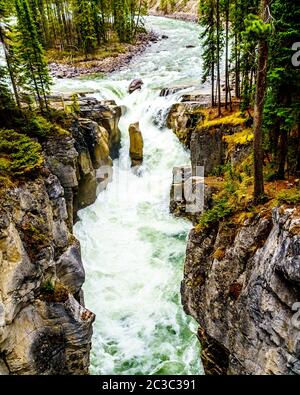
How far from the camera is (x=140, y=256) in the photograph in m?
24.0

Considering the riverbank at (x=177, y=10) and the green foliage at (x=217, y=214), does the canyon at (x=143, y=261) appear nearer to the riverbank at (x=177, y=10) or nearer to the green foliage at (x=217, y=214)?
the green foliage at (x=217, y=214)

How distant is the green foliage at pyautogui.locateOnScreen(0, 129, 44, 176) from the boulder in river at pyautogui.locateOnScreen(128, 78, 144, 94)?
23.2 meters

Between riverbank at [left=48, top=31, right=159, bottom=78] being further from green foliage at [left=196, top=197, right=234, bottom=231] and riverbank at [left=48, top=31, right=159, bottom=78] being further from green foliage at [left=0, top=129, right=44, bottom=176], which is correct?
green foliage at [left=196, top=197, right=234, bottom=231]

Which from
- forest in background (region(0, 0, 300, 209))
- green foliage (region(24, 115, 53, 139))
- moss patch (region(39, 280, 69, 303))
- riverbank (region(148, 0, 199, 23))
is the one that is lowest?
moss patch (region(39, 280, 69, 303))

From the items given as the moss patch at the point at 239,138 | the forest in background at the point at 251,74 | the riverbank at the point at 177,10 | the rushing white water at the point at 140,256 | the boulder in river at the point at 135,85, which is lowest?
the rushing white water at the point at 140,256

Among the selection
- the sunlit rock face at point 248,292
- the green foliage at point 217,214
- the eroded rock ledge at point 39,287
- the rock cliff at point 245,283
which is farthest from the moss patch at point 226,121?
the eroded rock ledge at point 39,287

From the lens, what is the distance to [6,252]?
501 inches

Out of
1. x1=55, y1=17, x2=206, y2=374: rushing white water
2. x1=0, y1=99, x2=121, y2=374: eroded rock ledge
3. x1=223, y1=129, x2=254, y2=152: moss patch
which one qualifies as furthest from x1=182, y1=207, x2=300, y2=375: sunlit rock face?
x1=223, y1=129, x2=254, y2=152: moss patch

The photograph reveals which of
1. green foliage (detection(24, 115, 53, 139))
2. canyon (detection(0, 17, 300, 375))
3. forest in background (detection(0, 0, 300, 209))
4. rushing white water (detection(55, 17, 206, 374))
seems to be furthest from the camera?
green foliage (detection(24, 115, 53, 139))

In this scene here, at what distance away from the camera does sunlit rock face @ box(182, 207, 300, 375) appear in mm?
10984

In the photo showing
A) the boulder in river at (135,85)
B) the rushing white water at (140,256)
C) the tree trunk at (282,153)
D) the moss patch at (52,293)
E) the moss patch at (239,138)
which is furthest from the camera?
the boulder in river at (135,85)

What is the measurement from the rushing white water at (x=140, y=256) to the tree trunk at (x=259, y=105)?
9447 mm

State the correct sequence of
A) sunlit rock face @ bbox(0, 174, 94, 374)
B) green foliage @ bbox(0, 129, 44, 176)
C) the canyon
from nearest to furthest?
the canyon
sunlit rock face @ bbox(0, 174, 94, 374)
green foliage @ bbox(0, 129, 44, 176)

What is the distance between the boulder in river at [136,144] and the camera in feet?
103
